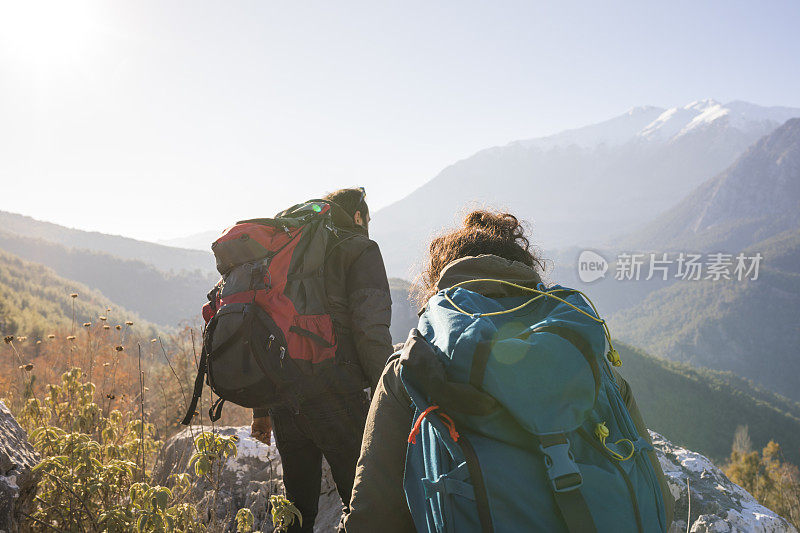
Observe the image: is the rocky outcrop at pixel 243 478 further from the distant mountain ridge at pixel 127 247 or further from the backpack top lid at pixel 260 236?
the distant mountain ridge at pixel 127 247

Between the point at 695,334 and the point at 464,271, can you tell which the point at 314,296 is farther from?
the point at 695,334

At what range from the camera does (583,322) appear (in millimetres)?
990

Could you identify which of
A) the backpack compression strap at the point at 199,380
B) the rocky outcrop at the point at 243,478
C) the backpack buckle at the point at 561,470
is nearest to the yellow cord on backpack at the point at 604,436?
the backpack buckle at the point at 561,470

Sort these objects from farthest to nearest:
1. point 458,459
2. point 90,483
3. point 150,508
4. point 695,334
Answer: point 695,334 → point 90,483 → point 150,508 → point 458,459

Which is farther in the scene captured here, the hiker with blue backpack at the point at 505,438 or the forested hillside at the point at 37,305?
the forested hillside at the point at 37,305

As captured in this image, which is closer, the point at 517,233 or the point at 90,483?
the point at 90,483

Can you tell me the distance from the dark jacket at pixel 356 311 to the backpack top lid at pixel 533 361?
2.96ft

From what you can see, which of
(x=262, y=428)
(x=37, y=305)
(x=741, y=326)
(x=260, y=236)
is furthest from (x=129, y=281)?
(x=741, y=326)

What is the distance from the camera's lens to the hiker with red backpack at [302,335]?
1.75 meters

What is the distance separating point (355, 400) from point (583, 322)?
3.91 ft

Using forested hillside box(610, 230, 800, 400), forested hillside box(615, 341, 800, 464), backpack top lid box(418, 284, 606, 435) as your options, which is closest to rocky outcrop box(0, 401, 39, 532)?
backpack top lid box(418, 284, 606, 435)

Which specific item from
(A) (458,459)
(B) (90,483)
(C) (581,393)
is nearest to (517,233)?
(C) (581,393)

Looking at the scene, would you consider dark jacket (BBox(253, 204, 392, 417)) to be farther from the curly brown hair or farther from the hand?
the hand

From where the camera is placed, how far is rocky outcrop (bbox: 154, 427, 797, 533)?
2.74 metres
